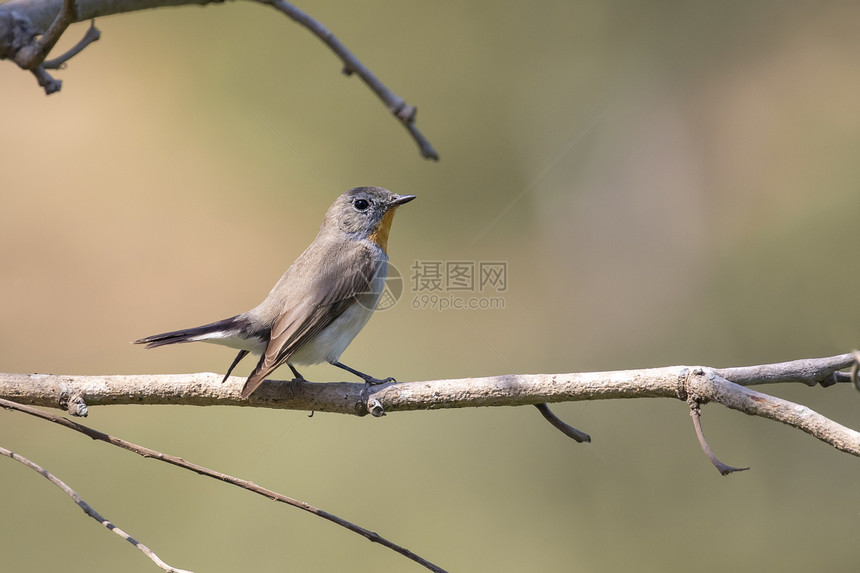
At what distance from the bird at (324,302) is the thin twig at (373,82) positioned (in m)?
1.53

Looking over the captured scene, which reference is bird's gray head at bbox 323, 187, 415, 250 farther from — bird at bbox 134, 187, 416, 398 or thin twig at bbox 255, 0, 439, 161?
thin twig at bbox 255, 0, 439, 161

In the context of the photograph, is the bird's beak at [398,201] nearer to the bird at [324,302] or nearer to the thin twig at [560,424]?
the bird at [324,302]

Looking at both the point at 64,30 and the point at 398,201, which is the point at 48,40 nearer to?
the point at 64,30

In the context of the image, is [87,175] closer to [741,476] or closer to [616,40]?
[616,40]

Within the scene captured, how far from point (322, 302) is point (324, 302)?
10mm

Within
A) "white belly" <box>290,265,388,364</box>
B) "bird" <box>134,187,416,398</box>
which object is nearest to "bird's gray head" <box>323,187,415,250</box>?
"bird" <box>134,187,416,398</box>

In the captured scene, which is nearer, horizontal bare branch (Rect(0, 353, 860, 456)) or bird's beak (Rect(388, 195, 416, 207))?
horizontal bare branch (Rect(0, 353, 860, 456))

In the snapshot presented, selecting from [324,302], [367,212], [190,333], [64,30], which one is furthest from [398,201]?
[64,30]

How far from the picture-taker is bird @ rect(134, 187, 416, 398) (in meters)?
3.21

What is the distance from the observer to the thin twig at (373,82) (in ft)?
5.03

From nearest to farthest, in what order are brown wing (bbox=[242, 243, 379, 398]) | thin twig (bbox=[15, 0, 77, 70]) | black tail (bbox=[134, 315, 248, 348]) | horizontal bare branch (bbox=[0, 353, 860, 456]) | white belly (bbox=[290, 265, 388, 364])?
thin twig (bbox=[15, 0, 77, 70]) < horizontal bare branch (bbox=[0, 353, 860, 456]) < black tail (bbox=[134, 315, 248, 348]) < brown wing (bbox=[242, 243, 379, 398]) < white belly (bbox=[290, 265, 388, 364])

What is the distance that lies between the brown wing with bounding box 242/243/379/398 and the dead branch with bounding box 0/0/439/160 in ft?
4.34

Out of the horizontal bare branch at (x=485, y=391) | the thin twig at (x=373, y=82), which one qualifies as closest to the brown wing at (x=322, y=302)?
the horizontal bare branch at (x=485, y=391)

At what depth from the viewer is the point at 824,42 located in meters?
6.93
